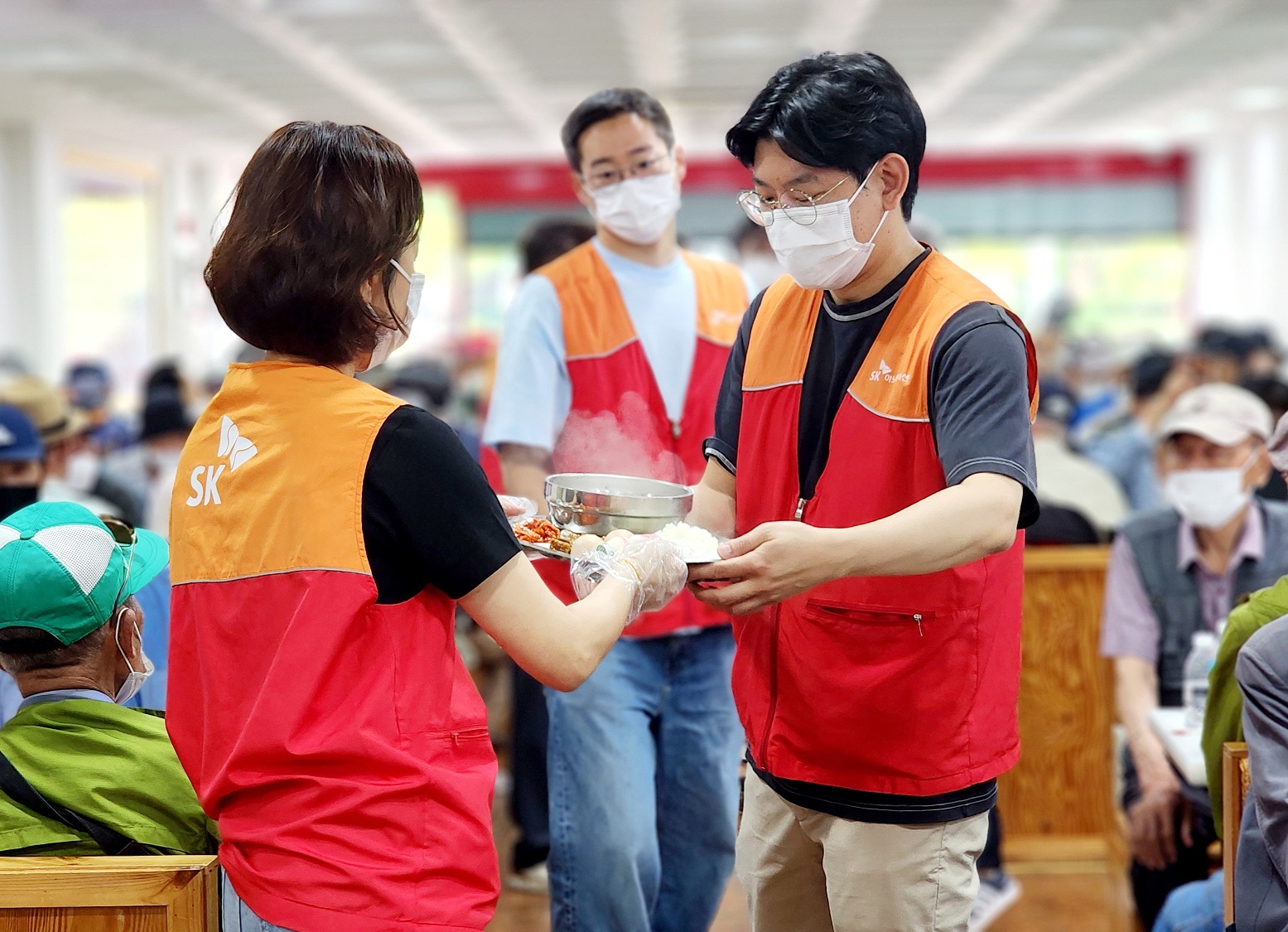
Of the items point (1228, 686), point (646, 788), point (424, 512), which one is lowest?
point (646, 788)

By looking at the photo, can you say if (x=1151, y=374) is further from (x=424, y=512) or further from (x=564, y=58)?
(x=564, y=58)

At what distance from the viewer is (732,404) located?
2006 mm

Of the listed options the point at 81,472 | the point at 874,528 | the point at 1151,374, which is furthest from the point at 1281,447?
the point at 81,472

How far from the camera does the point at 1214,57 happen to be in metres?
12.6

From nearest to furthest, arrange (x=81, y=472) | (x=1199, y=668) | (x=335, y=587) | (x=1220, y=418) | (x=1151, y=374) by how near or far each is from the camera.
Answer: (x=335, y=587) < (x=1199, y=668) < (x=1220, y=418) < (x=81, y=472) < (x=1151, y=374)

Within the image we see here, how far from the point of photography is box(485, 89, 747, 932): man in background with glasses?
237cm

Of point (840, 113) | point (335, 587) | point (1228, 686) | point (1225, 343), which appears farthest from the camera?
point (1225, 343)

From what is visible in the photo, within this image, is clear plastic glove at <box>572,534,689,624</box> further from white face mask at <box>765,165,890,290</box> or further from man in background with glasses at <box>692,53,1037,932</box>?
white face mask at <box>765,165,890,290</box>

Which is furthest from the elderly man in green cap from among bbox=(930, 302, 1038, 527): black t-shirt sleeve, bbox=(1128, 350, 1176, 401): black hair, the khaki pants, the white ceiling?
the white ceiling

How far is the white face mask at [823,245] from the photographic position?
1730mm

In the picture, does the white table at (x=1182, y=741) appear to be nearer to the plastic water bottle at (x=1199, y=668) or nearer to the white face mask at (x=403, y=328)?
the plastic water bottle at (x=1199, y=668)

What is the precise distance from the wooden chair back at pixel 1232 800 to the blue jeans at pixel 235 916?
1394 millimetres

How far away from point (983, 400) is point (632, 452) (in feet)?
3.65

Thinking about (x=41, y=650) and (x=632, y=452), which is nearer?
(x=41, y=650)
